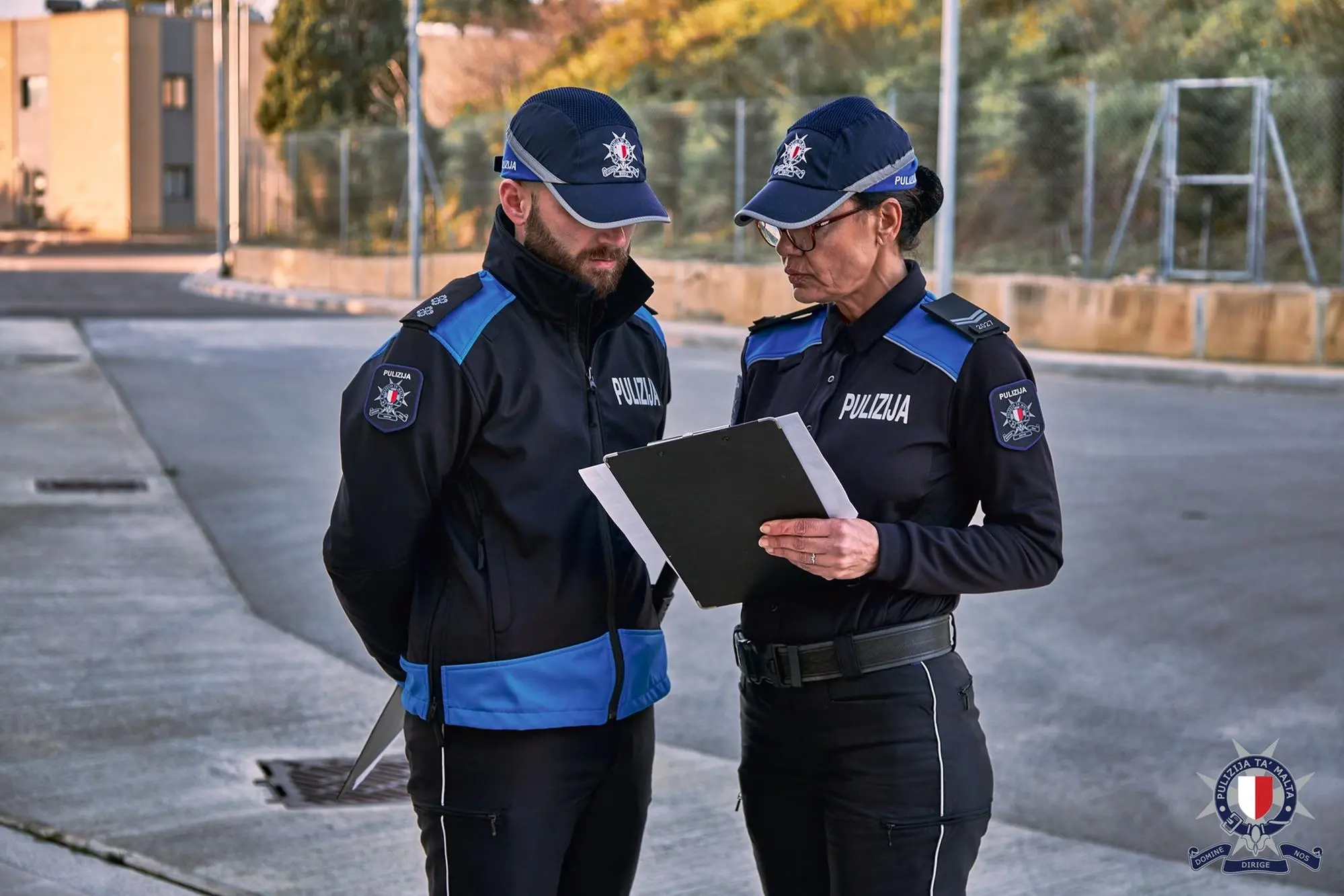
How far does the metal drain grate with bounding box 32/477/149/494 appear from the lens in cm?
1122

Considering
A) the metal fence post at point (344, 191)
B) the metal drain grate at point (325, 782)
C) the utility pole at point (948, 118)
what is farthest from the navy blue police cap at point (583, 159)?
the metal fence post at point (344, 191)

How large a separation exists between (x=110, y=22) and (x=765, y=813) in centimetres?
6968

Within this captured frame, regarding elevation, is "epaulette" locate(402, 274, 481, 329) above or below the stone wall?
above

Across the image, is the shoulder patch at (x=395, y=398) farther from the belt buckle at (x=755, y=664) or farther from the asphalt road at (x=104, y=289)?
the asphalt road at (x=104, y=289)

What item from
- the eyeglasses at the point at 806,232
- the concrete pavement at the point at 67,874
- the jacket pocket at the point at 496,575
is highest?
the eyeglasses at the point at 806,232

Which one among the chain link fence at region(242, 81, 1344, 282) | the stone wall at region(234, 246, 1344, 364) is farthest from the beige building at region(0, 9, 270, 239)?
the stone wall at region(234, 246, 1344, 364)

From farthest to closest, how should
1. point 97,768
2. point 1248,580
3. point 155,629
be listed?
point 1248,580, point 155,629, point 97,768

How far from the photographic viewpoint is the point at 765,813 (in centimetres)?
307

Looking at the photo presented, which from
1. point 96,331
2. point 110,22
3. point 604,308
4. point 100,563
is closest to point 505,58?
point 110,22

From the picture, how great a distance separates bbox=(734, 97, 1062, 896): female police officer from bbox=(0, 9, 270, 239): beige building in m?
67.5

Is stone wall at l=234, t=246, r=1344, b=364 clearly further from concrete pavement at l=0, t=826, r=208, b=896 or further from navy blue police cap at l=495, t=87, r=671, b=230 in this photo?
navy blue police cap at l=495, t=87, r=671, b=230

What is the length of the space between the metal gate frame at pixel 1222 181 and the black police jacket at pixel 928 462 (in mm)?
17536

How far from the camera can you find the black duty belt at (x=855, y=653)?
9.59ft

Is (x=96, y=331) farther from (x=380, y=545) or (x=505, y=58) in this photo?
(x=505, y=58)
